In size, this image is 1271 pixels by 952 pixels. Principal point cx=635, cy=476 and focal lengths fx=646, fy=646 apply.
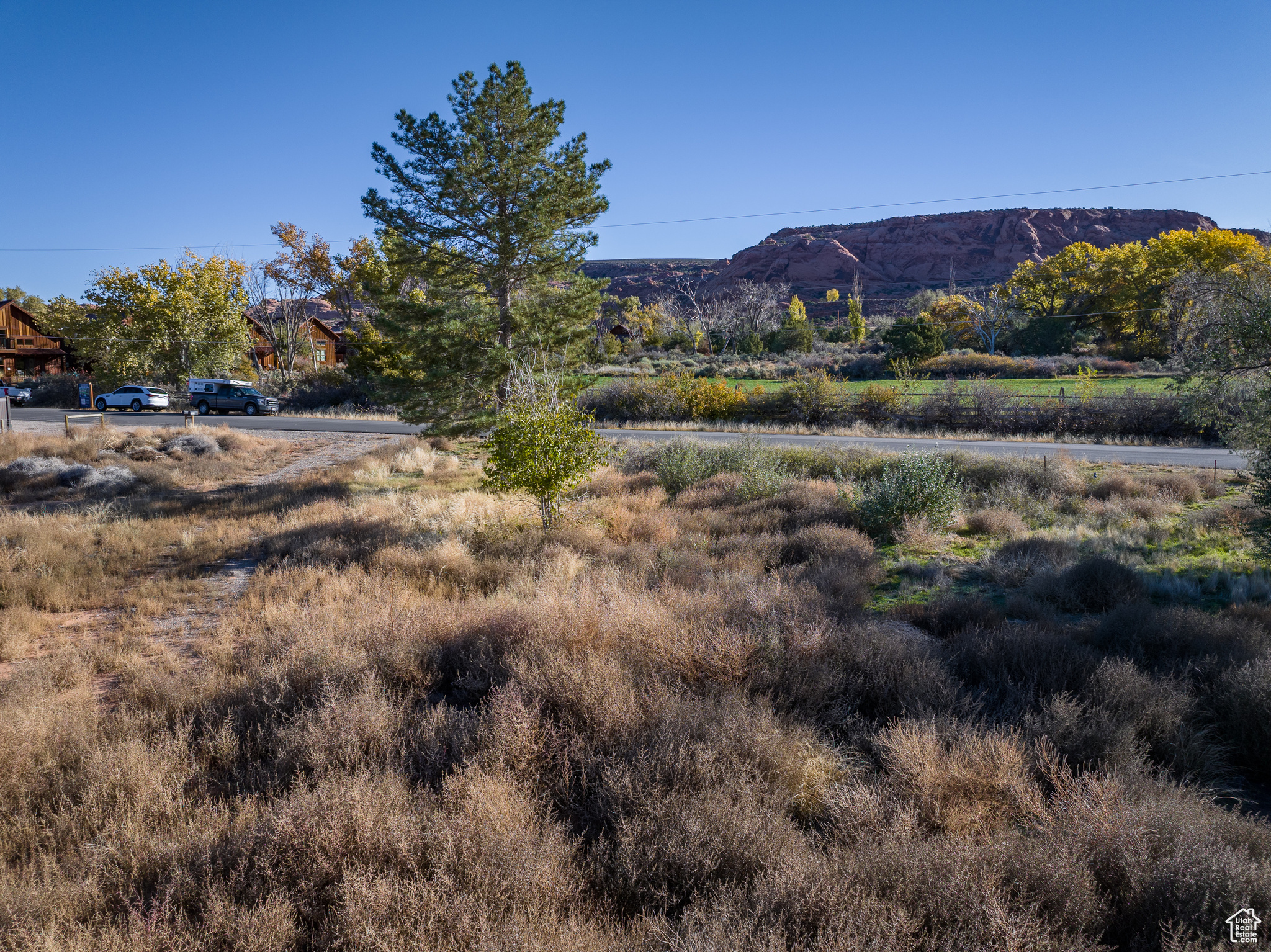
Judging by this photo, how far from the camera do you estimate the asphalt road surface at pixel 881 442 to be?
1778 centimetres

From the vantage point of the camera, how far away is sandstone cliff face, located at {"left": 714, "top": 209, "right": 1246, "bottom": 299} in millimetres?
118812

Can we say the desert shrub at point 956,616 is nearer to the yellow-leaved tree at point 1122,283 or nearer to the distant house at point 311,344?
the yellow-leaved tree at point 1122,283

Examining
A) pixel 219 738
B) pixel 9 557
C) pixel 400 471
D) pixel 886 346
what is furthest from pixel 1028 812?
pixel 886 346

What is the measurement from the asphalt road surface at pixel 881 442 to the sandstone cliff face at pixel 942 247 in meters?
96.7

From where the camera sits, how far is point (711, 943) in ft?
8.12

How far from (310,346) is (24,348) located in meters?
26.5

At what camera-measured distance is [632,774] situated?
3.67 m

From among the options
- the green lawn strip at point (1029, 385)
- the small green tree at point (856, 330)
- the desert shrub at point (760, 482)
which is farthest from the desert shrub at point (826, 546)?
the small green tree at point (856, 330)

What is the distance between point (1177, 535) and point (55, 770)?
13.9 meters

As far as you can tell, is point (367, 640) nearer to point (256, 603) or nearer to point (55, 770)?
point (55, 770)

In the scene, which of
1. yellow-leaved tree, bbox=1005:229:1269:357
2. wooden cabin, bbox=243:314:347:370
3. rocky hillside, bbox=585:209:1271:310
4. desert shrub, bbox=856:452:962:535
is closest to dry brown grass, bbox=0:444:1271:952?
desert shrub, bbox=856:452:962:535

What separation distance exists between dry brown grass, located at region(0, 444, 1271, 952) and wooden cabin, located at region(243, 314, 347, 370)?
5646cm

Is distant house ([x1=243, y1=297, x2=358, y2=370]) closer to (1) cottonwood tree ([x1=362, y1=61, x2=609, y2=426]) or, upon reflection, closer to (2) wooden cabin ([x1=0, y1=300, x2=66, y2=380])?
(2) wooden cabin ([x1=0, y1=300, x2=66, y2=380])

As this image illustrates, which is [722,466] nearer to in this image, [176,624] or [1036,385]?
[176,624]
